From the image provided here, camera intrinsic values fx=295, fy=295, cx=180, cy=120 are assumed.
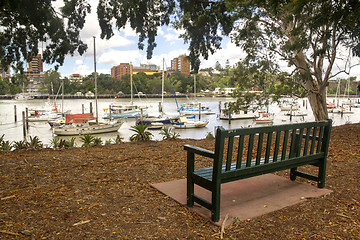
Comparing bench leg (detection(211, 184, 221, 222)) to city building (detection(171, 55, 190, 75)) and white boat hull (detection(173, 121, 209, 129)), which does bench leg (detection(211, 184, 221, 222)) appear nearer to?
city building (detection(171, 55, 190, 75))

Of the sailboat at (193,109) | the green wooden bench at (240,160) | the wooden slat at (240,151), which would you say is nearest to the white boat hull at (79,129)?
the sailboat at (193,109)

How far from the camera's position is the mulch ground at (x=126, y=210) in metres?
2.57

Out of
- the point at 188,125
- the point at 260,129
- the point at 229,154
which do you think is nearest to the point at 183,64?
Result: the point at 188,125

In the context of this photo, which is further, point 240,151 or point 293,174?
point 293,174

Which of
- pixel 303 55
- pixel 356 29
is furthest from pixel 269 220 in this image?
pixel 303 55

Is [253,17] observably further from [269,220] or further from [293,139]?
[269,220]

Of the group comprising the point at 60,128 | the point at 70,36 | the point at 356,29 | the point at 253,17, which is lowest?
the point at 60,128

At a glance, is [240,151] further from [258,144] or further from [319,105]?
[319,105]

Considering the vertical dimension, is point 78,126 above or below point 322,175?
below

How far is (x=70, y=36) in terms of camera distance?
634cm

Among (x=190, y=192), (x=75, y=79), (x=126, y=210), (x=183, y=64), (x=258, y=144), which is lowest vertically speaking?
(x=126, y=210)

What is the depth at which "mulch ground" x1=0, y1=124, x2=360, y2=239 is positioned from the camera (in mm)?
2566

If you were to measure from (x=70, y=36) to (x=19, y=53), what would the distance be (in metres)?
1.09

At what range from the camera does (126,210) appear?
303 cm
